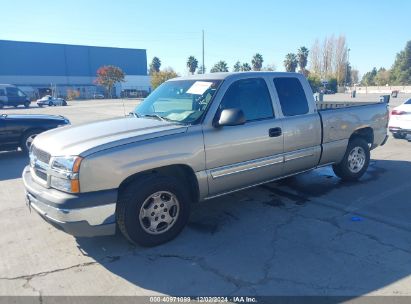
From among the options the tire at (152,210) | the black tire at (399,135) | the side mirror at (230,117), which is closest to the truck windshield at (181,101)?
the side mirror at (230,117)

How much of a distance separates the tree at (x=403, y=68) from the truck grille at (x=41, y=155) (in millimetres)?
99945

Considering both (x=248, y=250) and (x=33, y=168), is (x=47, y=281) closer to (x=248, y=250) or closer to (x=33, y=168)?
(x=33, y=168)

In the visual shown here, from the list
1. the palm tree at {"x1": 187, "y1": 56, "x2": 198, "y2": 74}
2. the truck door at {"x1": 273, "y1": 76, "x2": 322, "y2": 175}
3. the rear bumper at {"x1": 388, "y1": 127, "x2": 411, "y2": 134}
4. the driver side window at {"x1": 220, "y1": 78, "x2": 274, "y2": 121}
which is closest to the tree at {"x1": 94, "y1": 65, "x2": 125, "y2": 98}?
the palm tree at {"x1": 187, "y1": 56, "x2": 198, "y2": 74}

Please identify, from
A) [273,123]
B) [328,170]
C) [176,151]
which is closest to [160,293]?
[176,151]

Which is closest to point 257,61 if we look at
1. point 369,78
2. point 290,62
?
point 290,62

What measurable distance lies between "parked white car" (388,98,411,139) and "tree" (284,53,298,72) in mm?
71875

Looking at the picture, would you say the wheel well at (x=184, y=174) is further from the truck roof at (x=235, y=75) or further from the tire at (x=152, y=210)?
the truck roof at (x=235, y=75)

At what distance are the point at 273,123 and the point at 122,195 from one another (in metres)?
2.20

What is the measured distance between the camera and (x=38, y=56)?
74.3 meters

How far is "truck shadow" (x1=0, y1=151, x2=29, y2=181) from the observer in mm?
7129

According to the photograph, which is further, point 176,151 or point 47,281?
point 176,151

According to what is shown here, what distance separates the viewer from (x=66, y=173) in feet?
10.4

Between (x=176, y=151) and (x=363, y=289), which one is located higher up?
(x=176, y=151)

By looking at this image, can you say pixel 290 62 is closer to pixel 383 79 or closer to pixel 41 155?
pixel 383 79
